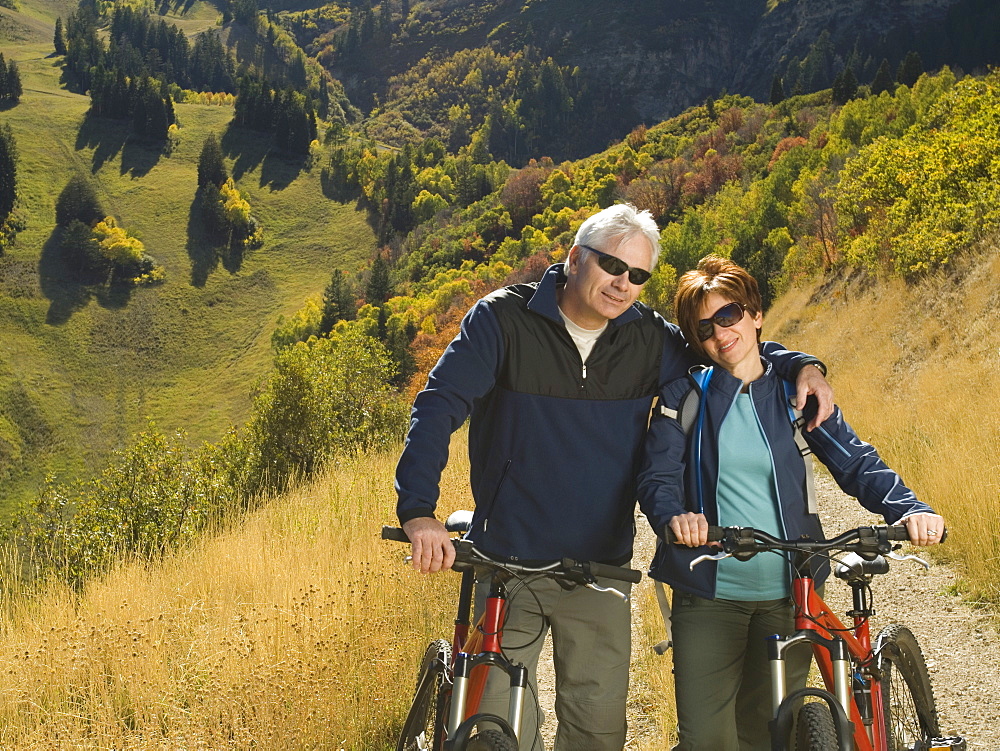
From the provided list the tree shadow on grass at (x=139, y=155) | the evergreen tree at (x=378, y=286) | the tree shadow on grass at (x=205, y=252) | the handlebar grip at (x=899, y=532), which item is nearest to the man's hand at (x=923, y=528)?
the handlebar grip at (x=899, y=532)

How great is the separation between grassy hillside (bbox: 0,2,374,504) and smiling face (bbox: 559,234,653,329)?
219 ft

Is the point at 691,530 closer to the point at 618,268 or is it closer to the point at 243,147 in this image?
the point at 618,268

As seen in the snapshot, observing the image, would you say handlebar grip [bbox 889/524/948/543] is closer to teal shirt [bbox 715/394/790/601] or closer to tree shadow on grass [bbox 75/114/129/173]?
teal shirt [bbox 715/394/790/601]

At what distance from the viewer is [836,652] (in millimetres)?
2578

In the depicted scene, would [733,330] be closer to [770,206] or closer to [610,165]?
[770,206]

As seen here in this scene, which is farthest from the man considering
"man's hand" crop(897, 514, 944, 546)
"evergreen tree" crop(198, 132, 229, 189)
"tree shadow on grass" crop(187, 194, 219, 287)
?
"evergreen tree" crop(198, 132, 229, 189)

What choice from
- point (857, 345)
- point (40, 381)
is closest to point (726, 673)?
point (857, 345)

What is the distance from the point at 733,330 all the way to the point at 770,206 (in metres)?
40.0

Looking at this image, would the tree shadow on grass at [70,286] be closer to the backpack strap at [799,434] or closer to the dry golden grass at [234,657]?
the dry golden grass at [234,657]

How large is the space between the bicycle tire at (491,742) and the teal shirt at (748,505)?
82 cm

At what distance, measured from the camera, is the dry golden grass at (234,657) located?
4.48m

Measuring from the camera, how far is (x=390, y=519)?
8.79 meters

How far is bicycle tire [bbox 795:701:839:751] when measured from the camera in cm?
239

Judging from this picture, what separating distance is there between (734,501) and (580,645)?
2.25ft
